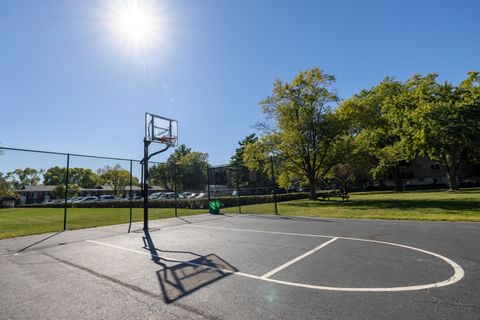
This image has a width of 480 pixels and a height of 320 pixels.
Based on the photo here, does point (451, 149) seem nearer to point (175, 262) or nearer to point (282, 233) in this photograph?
point (282, 233)

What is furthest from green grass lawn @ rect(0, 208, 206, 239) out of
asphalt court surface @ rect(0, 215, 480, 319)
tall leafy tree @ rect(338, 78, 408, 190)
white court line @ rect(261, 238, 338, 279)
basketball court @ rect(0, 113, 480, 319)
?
tall leafy tree @ rect(338, 78, 408, 190)

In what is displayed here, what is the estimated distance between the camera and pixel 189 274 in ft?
15.6

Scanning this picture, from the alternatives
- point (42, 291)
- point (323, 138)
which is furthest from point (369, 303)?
point (323, 138)

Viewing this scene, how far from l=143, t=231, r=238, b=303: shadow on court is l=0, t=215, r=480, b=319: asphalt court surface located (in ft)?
0.07

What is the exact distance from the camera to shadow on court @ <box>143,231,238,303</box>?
3.98 metres

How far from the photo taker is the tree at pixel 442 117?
25.0 meters

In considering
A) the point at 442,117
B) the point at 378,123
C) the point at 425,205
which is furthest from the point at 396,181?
the point at 425,205

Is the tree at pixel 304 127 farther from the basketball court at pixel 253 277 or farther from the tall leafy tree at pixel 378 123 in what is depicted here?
the basketball court at pixel 253 277

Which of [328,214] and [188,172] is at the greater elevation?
[188,172]

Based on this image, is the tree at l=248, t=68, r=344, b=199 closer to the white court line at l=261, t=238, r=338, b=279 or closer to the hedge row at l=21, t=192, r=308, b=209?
the hedge row at l=21, t=192, r=308, b=209

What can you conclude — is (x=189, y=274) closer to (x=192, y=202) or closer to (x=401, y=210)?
(x=401, y=210)

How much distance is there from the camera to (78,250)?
7086mm

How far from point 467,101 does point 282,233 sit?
29.0 meters

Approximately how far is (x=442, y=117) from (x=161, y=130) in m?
27.8
